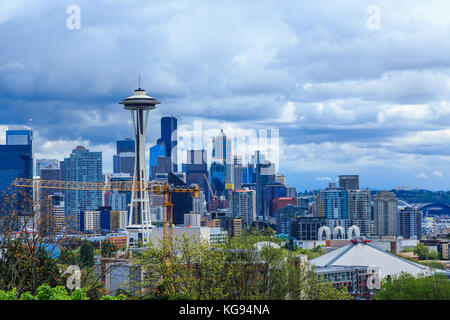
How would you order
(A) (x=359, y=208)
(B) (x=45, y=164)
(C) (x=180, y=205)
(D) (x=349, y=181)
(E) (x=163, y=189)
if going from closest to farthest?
1. (E) (x=163, y=189)
2. (C) (x=180, y=205)
3. (A) (x=359, y=208)
4. (B) (x=45, y=164)
5. (D) (x=349, y=181)

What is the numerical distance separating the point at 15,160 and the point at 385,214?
4059cm

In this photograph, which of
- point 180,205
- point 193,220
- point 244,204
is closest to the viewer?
point 193,220

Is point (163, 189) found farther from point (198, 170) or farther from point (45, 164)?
point (198, 170)

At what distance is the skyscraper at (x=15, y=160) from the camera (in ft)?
261

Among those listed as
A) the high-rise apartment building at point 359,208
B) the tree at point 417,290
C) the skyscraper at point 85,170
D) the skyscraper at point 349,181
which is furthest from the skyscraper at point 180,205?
the tree at point 417,290

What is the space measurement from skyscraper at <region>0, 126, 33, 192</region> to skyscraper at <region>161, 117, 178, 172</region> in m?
19.7

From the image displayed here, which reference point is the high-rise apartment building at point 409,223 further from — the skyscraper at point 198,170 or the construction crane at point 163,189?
the skyscraper at point 198,170

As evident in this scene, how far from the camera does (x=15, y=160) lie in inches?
3164

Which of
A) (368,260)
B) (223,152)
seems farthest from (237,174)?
(368,260)

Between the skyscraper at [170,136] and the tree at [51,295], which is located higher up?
the skyscraper at [170,136]

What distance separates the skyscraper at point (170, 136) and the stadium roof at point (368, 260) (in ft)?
194

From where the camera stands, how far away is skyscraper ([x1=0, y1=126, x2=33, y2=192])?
79.6m

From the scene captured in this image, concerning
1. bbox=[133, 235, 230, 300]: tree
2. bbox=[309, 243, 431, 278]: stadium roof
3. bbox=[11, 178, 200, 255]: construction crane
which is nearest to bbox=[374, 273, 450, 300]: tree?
bbox=[133, 235, 230, 300]: tree
